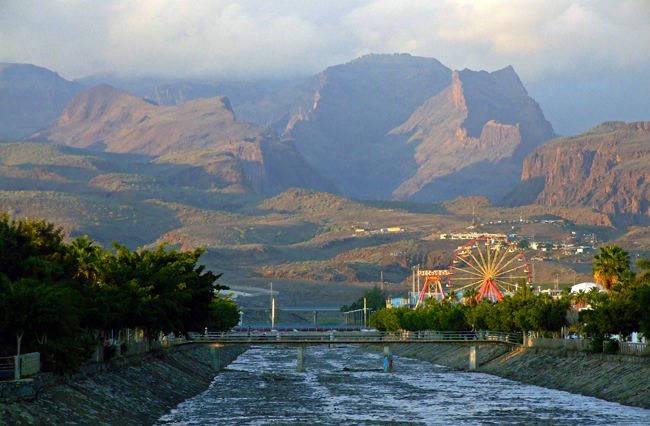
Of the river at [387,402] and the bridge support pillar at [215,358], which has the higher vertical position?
the bridge support pillar at [215,358]

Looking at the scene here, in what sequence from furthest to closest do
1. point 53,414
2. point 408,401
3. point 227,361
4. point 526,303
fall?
point 227,361 → point 526,303 → point 408,401 → point 53,414

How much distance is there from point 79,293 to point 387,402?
2877cm

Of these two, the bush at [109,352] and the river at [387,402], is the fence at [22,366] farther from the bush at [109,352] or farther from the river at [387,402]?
the bush at [109,352]

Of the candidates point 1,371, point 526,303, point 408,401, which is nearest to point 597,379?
point 408,401

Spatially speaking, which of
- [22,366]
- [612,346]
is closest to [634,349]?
[612,346]

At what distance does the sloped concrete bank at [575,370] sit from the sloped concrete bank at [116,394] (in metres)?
34.0

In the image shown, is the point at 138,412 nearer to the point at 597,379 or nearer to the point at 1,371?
the point at 1,371

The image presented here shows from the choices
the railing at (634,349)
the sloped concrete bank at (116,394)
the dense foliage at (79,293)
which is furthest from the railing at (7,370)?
the railing at (634,349)

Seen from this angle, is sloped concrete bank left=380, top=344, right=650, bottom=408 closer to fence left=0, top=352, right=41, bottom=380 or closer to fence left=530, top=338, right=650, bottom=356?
fence left=530, top=338, right=650, bottom=356

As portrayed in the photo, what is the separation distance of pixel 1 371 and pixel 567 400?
159 feet

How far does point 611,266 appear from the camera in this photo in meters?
117

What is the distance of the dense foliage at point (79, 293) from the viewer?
6644 centimetres

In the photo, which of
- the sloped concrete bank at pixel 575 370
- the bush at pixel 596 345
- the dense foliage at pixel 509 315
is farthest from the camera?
the dense foliage at pixel 509 315

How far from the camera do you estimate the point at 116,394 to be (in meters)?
82.2
